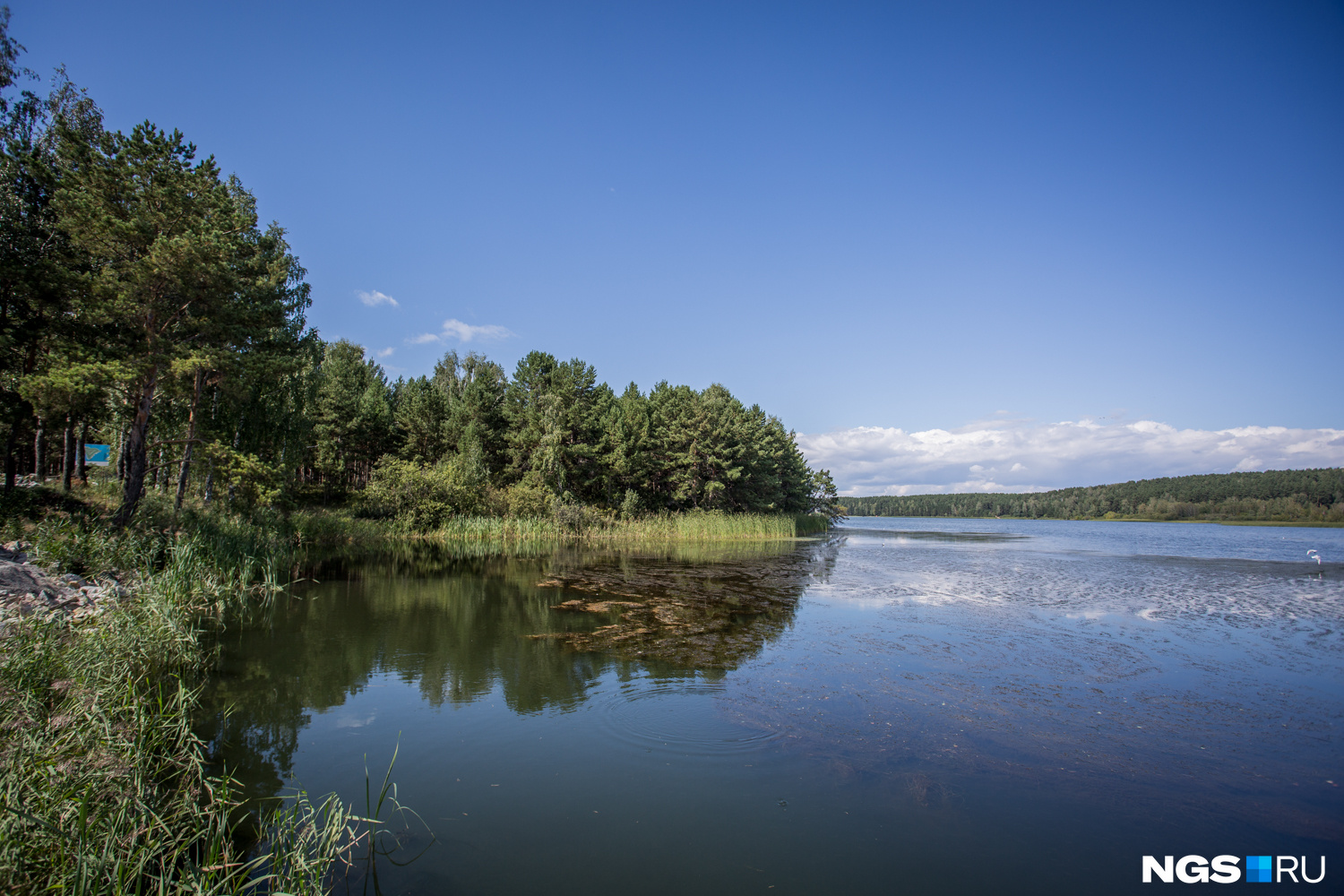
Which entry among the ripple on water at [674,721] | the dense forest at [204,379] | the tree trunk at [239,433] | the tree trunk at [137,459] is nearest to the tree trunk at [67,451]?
the dense forest at [204,379]

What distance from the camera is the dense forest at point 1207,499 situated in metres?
69.2

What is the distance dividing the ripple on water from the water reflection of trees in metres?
0.61

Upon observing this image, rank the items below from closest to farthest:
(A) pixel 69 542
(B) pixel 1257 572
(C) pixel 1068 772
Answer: (C) pixel 1068 772 < (A) pixel 69 542 < (B) pixel 1257 572

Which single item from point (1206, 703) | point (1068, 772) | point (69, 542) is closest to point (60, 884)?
point (1068, 772)

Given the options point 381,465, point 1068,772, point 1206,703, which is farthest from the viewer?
point 381,465

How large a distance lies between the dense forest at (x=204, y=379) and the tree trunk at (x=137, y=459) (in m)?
0.06

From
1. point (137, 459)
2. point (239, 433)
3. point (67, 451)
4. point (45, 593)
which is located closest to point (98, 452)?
point (67, 451)

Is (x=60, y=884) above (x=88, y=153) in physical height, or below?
below

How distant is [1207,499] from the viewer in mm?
79938

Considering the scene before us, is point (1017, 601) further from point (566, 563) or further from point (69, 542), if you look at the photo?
point (69, 542)

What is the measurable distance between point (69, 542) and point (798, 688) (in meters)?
14.0

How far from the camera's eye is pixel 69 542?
11.4 meters

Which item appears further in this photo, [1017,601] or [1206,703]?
[1017,601]

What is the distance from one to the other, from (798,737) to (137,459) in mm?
17606
